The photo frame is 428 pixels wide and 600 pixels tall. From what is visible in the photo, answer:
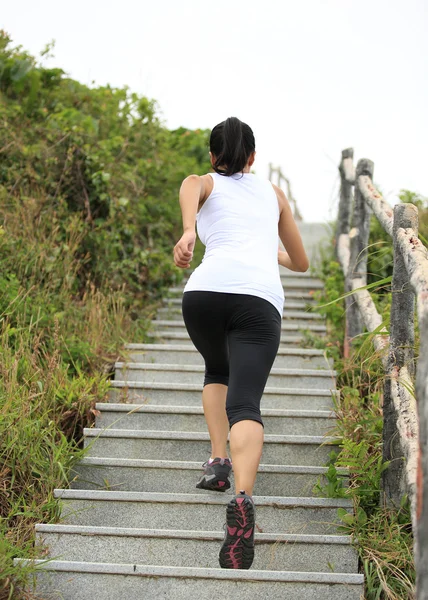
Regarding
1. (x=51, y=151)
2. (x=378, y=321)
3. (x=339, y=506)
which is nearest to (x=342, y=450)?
(x=339, y=506)

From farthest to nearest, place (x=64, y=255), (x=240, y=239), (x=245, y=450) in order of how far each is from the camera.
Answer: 1. (x=64, y=255)
2. (x=240, y=239)
3. (x=245, y=450)

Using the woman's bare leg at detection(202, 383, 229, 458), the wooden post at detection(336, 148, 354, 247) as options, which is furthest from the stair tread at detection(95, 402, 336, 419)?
the wooden post at detection(336, 148, 354, 247)

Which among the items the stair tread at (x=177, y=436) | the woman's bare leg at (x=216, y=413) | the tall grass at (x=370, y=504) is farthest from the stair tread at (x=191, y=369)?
the woman's bare leg at (x=216, y=413)

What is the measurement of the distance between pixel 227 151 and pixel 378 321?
4.99 ft

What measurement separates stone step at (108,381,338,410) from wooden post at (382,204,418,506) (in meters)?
1.18

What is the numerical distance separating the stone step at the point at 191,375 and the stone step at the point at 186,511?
130cm

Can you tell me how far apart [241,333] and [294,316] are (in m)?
3.27

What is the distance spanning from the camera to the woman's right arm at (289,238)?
3.41 m

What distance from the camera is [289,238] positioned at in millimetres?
3453

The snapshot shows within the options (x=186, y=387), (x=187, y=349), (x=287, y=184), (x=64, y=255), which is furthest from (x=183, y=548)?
(x=287, y=184)

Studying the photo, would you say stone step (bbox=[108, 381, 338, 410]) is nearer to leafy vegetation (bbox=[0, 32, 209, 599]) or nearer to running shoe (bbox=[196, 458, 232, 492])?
leafy vegetation (bbox=[0, 32, 209, 599])

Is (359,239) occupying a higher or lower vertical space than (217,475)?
higher

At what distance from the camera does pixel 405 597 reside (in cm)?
302

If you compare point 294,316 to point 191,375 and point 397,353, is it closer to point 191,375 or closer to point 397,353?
point 191,375
